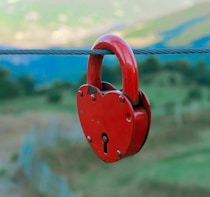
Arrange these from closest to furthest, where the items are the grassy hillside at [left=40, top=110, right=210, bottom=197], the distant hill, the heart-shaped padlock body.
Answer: the heart-shaped padlock body < the distant hill < the grassy hillside at [left=40, top=110, right=210, bottom=197]

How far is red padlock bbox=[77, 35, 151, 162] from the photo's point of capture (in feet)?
1.47

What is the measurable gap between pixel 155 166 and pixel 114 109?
150 inches

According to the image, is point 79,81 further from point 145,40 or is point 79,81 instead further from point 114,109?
point 114,109

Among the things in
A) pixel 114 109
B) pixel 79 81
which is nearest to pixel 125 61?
pixel 114 109

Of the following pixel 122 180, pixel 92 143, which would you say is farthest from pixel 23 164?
pixel 92 143

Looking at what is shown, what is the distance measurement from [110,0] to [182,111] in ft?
A: 3.58

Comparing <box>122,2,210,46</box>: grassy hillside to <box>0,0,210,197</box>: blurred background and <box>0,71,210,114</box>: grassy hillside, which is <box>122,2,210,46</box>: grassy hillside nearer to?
<box>0,0,210,197</box>: blurred background

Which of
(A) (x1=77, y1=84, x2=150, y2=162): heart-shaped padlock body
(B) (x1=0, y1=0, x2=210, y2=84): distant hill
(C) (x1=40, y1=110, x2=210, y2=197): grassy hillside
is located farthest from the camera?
(C) (x1=40, y1=110, x2=210, y2=197): grassy hillside

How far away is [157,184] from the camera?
395 cm

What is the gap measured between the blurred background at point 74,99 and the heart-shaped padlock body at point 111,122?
3284 millimetres

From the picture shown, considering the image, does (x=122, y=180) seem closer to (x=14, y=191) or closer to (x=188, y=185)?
(x=188, y=185)

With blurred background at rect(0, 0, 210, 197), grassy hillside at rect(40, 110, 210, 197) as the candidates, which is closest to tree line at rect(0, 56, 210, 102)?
blurred background at rect(0, 0, 210, 197)

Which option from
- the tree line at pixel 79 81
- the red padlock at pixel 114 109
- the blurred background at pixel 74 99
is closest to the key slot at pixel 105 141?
the red padlock at pixel 114 109

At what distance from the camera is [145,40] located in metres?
4.08
